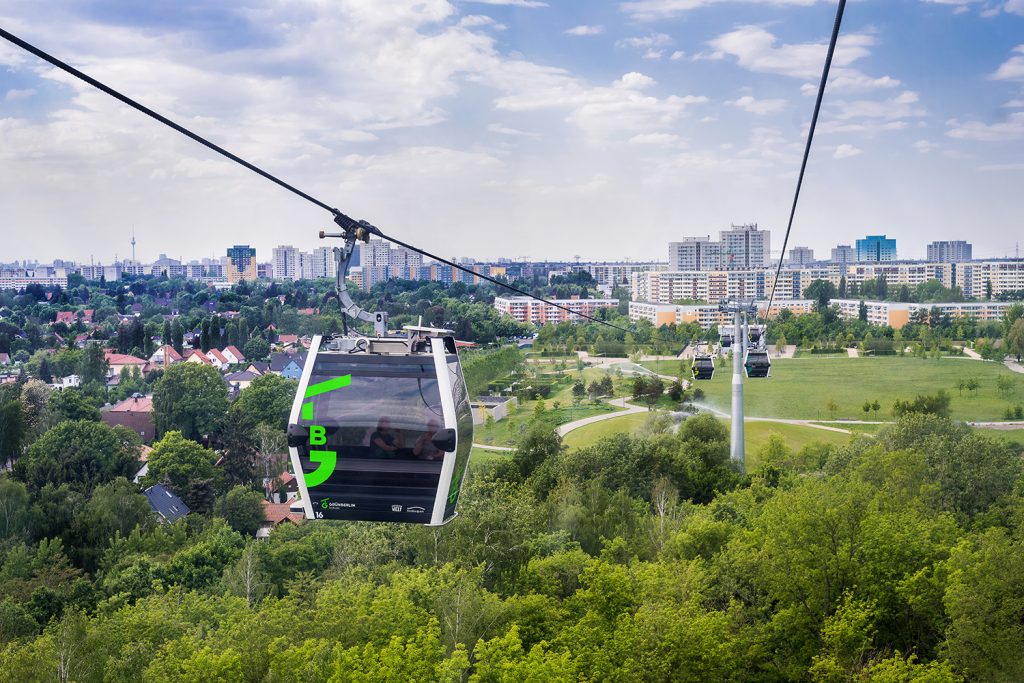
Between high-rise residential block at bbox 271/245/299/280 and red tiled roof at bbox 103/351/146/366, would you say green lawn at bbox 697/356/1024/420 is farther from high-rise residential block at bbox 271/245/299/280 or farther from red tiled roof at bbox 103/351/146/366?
high-rise residential block at bbox 271/245/299/280

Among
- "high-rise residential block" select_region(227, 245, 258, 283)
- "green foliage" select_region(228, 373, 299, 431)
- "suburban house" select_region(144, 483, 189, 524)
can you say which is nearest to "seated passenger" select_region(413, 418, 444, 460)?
"suburban house" select_region(144, 483, 189, 524)

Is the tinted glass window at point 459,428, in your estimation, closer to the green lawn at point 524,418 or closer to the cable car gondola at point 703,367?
the cable car gondola at point 703,367

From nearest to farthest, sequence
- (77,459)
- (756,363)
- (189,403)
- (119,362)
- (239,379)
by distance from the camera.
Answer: (756,363), (77,459), (189,403), (239,379), (119,362)

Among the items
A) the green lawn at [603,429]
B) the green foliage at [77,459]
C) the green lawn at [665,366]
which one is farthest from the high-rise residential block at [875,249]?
the green foliage at [77,459]

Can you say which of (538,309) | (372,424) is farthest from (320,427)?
(538,309)

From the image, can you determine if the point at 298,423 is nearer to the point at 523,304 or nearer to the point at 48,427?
the point at 48,427

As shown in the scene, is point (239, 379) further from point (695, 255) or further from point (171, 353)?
point (695, 255)
